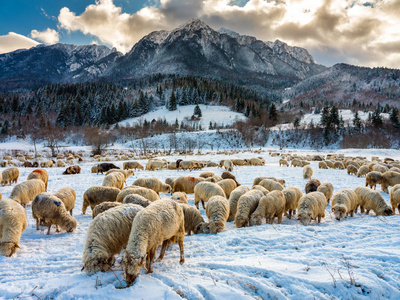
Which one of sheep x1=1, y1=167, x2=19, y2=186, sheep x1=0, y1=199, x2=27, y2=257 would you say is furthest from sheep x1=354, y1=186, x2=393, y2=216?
sheep x1=1, y1=167, x2=19, y2=186

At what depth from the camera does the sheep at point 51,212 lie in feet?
23.1

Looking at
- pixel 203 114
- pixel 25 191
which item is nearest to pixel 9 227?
pixel 25 191

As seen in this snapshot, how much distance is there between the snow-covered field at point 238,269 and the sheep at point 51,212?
0.38 meters

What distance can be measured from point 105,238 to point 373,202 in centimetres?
1150

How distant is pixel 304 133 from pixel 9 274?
292 ft

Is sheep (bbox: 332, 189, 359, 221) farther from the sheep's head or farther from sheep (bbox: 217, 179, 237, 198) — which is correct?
the sheep's head

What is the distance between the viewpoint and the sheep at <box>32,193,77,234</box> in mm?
7035

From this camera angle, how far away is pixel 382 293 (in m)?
3.62

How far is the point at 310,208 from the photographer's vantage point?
333 inches

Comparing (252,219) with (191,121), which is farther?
(191,121)

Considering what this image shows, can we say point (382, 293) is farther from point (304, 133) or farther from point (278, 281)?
point (304, 133)

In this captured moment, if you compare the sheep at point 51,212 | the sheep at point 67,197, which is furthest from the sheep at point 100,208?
the sheep at point 67,197

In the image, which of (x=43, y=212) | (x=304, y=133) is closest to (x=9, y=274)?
(x=43, y=212)

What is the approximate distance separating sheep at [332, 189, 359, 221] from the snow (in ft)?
285
